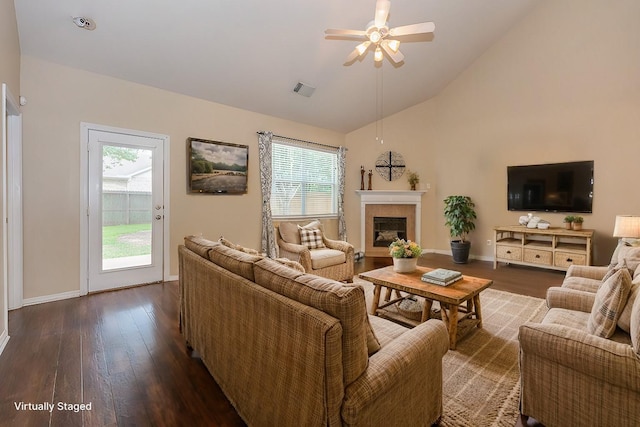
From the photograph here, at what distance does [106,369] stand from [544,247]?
5.87 meters

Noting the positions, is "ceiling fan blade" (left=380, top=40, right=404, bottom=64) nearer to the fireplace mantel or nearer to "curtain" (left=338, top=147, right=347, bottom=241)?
"curtain" (left=338, top=147, right=347, bottom=241)

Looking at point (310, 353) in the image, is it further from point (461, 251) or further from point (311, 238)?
point (461, 251)

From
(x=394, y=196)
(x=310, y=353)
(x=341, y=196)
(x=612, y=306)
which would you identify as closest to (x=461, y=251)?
(x=394, y=196)

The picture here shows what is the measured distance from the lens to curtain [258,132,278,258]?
498 cm

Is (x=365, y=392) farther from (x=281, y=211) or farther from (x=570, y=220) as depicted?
(x=570, y=220)

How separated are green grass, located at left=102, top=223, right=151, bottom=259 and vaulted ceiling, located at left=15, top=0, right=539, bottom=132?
6.31 feet

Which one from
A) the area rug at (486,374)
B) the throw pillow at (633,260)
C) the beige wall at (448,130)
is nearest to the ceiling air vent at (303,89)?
the beige wall at (448,130)

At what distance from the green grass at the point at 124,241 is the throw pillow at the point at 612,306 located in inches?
179

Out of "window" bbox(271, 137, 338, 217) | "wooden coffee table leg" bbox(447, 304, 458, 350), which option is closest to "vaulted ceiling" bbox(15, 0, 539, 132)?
"window" bbox(271, 137, 338, 217)

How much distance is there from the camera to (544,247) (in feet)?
15.6

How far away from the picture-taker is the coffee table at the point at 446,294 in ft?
7.74

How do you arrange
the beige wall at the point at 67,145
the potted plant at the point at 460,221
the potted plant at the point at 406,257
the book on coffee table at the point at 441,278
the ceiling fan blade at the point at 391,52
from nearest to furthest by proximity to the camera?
1. the book on coffee table at the point at 441,278
2. the potted plant at the point at 406,257
3. the ceiling fan blade at the point at 391,52
4. the beige wall at the point at 67,145
5. the potted plant at the point at 460,221

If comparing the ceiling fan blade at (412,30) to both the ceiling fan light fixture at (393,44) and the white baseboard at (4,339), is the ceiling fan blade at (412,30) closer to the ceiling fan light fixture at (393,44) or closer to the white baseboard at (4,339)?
the ceiling fan light fixture at (393,44)

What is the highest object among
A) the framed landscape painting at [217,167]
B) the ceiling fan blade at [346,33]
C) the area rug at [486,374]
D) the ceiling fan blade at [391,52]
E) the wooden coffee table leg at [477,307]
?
the ceiling fan blade at [346,33]
